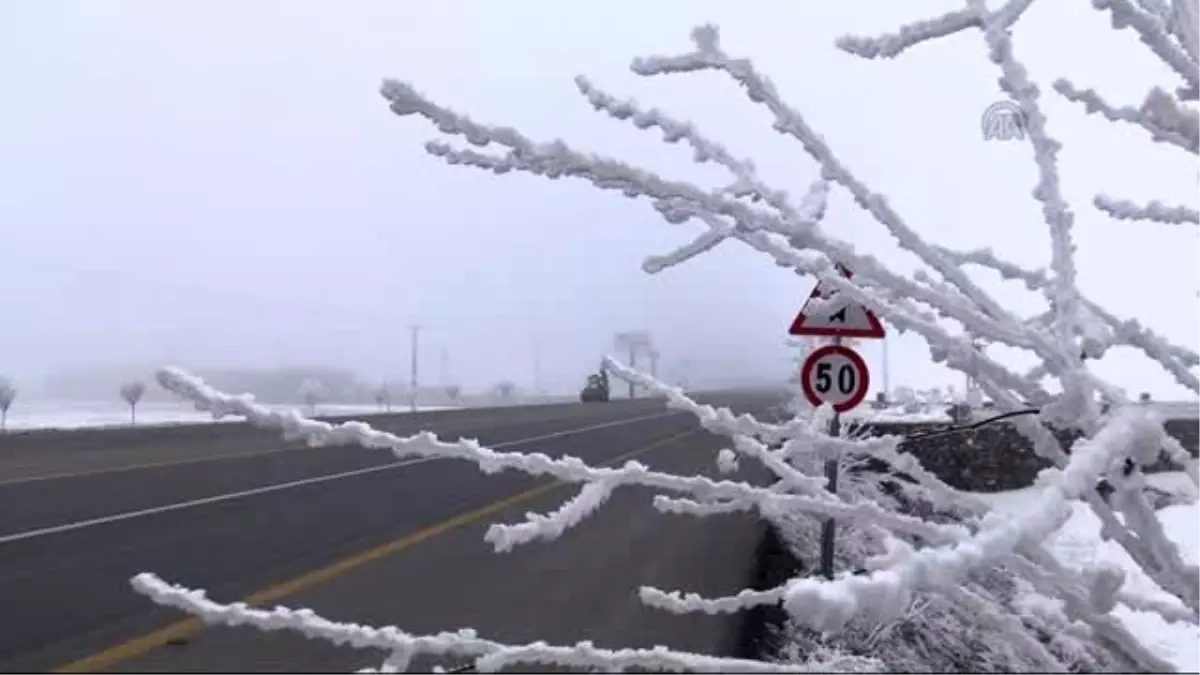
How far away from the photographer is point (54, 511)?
1331 cm

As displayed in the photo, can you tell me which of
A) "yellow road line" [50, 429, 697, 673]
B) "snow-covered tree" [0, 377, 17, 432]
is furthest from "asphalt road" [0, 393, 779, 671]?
"snow-covered tree" [0, 377, 17, 432]

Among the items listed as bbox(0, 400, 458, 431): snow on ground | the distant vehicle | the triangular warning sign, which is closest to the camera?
the triangular warning sign

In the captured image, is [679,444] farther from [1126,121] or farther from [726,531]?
[1126,121]

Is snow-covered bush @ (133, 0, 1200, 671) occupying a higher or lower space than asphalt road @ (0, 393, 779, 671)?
higher

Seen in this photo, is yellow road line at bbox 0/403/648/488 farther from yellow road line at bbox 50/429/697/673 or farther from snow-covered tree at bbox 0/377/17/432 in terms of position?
snow-covered tree at bbox 0/377/17/432

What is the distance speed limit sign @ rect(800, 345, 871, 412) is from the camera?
1005cm

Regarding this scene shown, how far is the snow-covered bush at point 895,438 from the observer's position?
84.8 inches

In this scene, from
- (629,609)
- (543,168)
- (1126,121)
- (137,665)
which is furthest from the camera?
(629,609)

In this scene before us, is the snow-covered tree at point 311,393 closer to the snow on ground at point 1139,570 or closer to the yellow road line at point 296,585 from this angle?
the yellow road line at point 296,585

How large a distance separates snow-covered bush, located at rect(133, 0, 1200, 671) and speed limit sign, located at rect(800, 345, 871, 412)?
6.67m

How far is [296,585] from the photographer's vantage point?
893 centimetres

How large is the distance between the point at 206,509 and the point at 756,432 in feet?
38.0

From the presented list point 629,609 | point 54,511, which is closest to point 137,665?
point 629,609

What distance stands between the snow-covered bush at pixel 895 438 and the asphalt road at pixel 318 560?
63 cm
